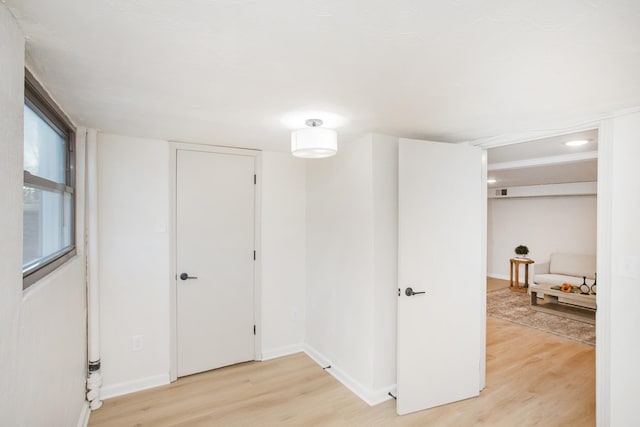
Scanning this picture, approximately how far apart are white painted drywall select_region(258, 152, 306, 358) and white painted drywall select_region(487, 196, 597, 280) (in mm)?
5918

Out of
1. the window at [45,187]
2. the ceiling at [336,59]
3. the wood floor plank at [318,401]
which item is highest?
the ceiling at [336,59]

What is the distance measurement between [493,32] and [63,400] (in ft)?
8.91

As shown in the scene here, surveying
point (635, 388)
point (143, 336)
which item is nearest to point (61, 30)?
point (143, 336)

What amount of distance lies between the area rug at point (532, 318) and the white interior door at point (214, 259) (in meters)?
3.95

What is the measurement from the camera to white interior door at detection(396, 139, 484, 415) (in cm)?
254

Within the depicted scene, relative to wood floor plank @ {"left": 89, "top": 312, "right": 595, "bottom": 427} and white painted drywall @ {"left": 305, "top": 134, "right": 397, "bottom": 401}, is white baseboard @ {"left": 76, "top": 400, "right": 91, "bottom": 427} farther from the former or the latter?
white painted drywall @ {"left": 305, "top": 134, "right": 397, "bottom": 401}

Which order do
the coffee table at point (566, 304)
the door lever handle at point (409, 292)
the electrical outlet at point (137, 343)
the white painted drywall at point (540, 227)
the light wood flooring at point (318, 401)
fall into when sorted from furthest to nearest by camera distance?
the white painted drywall at point (540, 227), the coffee table at point (566, 304), the electrical outlet at point (137, 343), the door lever handle at point (409, 292), the light wood flooring at point (318, 401)

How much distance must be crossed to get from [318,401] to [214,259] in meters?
1.59

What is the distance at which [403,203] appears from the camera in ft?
8.39

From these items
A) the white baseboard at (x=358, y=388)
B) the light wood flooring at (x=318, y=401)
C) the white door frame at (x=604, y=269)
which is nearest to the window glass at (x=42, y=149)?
the light wood flooring at (x=318, y=401)

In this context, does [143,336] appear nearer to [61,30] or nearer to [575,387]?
[61,30]

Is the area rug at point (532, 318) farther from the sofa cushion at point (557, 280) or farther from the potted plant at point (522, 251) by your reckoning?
the potted plant at point (522, 251)

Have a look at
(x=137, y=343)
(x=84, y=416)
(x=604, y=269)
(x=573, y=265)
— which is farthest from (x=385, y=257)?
(x=573, y=265)

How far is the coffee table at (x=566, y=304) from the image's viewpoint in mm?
4734
